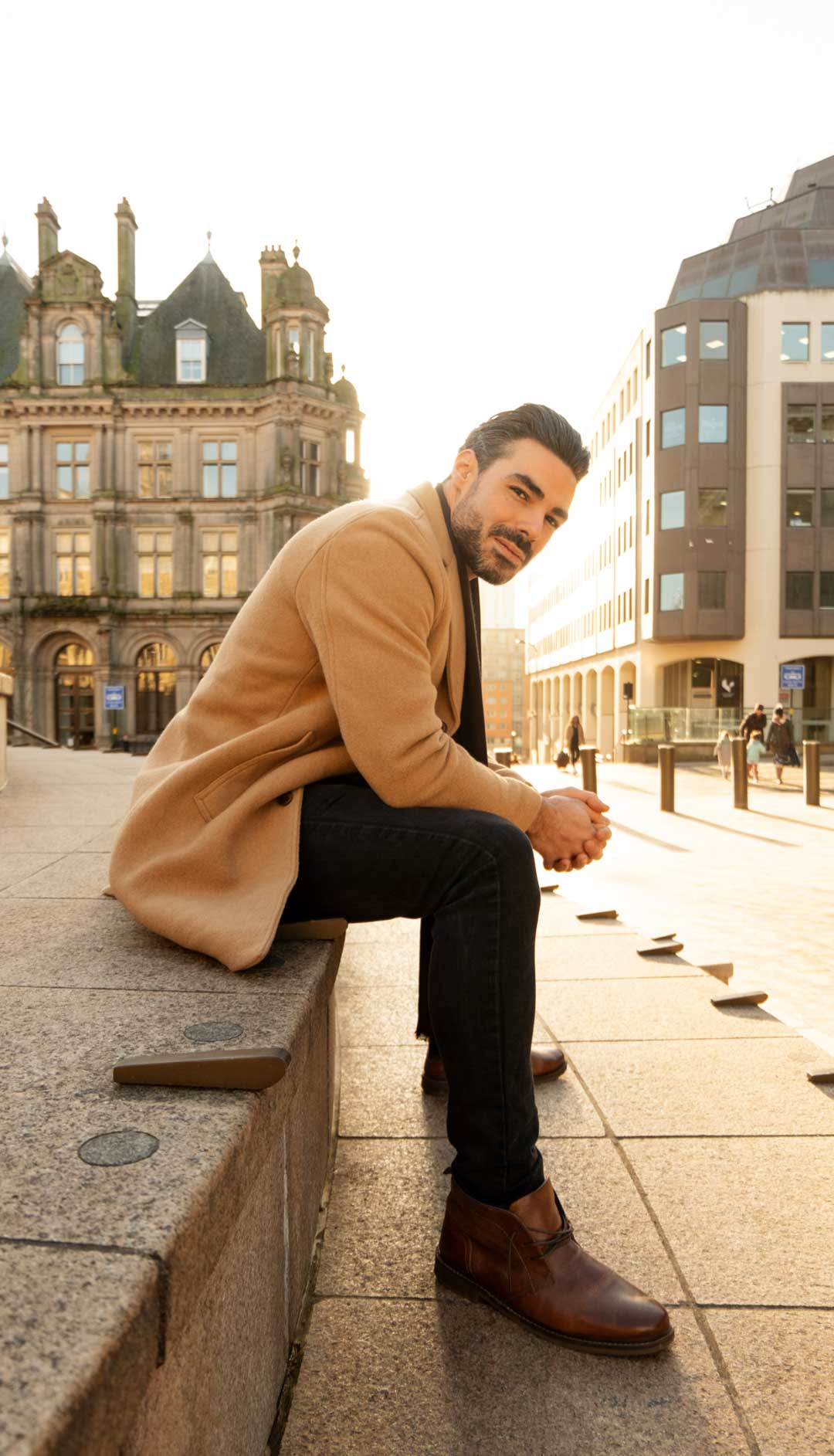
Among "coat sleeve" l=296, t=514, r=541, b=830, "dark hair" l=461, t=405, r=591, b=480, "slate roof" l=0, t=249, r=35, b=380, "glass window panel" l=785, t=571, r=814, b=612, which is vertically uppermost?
"slate roof" l=0, t=249, r=35, b=380

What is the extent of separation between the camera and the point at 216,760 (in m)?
2.18

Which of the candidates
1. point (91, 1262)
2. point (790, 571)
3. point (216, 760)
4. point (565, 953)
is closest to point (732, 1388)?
point (91, 1262)

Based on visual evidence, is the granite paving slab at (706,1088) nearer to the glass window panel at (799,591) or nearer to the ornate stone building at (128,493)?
the ornate stone building at (128,493)

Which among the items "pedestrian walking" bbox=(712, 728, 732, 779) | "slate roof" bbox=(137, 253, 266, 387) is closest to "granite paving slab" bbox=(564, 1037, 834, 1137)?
"pedestrian walking" bbox=(712, 728, 732, 779)

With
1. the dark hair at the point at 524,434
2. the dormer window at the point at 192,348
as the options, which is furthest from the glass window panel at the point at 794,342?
the dark hair at the point at 524,434

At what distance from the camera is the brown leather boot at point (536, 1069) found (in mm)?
2934

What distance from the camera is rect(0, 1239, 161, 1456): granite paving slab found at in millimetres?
833

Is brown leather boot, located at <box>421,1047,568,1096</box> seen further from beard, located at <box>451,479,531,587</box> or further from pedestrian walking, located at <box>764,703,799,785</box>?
pedestrian walking, located at <box>764,703,799,785</box>

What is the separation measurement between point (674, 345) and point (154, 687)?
22.8 metres

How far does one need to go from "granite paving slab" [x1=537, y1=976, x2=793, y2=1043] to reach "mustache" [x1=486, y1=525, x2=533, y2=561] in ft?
5.70

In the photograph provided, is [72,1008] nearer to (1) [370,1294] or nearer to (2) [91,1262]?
(1) [370,1294]

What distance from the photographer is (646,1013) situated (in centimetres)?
384

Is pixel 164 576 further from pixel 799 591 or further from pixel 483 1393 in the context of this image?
pixel 483 1393

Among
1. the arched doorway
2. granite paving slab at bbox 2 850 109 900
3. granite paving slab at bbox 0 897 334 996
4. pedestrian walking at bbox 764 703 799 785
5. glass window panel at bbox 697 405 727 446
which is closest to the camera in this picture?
granite paving slab at bbox 0 897 334 996
